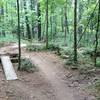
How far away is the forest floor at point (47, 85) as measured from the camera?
8828 millimetres

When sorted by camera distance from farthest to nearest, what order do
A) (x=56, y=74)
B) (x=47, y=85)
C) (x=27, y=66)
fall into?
(x=27, y=66), (x=56, y=74), (x=47, y=85)

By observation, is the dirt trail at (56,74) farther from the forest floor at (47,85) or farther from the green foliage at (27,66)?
the green foliage at (27,66)

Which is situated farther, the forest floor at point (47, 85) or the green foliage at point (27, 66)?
the green foliage at point (27, 66)

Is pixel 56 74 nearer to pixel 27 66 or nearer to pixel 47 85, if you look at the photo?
pixel 27 66

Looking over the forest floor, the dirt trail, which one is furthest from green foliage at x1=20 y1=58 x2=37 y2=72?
the dirt trail

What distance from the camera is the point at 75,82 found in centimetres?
1054

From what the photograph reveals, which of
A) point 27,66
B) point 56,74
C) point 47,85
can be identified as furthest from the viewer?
point 27,66

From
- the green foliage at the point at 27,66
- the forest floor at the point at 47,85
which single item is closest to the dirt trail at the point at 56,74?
the forest floor at the point at 47,85

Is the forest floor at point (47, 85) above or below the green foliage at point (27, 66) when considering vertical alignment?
below

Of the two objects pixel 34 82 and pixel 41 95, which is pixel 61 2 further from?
pixel 41 95

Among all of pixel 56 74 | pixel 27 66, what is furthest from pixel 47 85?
pixel 27 66

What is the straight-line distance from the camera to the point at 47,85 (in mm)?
10102

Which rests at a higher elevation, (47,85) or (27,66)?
(27,66)

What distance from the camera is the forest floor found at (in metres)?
8.83
